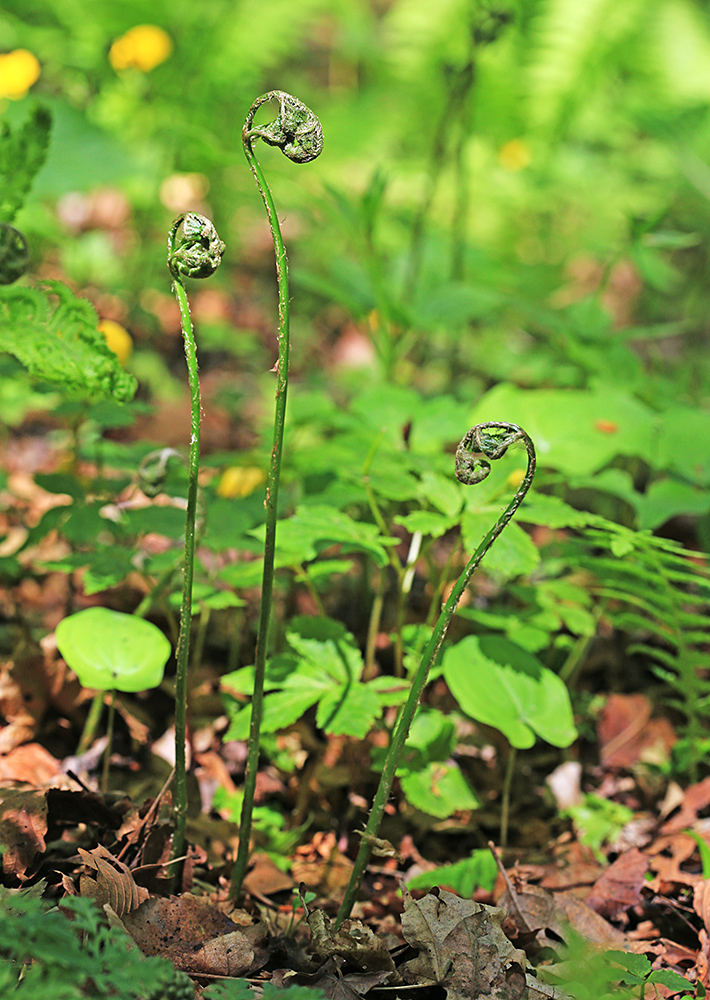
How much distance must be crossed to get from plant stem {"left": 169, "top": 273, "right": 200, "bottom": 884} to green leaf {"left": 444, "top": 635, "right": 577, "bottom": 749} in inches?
21.6

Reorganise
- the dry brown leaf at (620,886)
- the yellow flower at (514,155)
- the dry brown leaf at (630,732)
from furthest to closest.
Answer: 1. the yellow flower at (514,155)
2. the dry brown leaf at (630,732)
3. the dry brown leaf at (620,886)

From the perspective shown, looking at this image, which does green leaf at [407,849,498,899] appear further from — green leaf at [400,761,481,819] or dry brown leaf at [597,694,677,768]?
dry brown leaf at [597,694,677,768]

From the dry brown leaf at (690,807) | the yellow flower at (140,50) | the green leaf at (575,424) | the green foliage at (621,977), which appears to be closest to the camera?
the green foliage at (621,977)

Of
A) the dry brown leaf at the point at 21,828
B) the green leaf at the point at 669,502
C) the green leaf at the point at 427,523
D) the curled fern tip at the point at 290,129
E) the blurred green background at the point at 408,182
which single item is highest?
the blurred green background at the point at 408,182

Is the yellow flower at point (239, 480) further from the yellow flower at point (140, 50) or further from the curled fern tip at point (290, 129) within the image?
the yellow flower at point (140, 50)

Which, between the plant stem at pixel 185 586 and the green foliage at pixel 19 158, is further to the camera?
the green foliage at pixel 19 158

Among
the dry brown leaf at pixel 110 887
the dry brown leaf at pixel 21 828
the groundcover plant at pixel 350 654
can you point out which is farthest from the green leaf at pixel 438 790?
the dry brown leaf at pixel 21 828

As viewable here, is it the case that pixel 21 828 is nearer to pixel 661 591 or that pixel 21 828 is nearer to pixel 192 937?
pixel 192 937

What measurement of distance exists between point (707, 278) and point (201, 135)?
315 centimetres

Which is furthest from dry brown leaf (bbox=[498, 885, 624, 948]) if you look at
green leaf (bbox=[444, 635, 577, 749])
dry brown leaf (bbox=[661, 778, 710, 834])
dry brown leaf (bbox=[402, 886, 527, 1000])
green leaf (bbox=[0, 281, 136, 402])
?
green leaf (bbox=[0, 281, 136, 402])

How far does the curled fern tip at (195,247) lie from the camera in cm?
97

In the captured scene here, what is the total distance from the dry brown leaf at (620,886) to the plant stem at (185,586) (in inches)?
29.9

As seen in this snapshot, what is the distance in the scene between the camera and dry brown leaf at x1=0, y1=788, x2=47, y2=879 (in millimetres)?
1197

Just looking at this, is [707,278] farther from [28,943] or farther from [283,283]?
[28,943]
